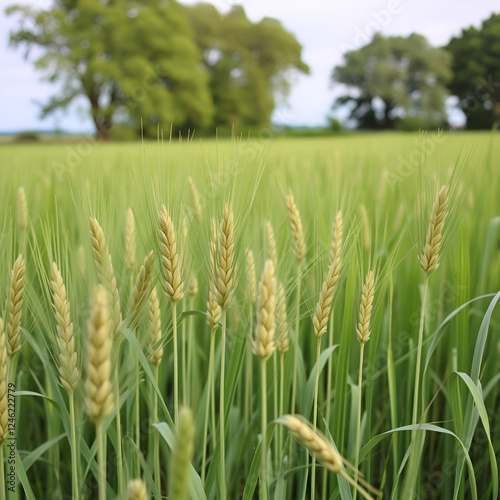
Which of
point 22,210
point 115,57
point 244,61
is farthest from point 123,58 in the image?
point 22,210

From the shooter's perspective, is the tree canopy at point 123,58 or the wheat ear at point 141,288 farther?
the tree canopy at point 123,58

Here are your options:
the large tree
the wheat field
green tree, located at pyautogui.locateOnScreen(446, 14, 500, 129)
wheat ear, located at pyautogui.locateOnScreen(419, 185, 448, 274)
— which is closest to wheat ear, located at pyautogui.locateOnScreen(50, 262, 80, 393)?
the wheat field

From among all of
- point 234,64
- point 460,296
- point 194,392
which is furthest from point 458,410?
point 234,64

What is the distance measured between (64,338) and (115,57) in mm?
19332

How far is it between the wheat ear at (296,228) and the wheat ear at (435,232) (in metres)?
0.21

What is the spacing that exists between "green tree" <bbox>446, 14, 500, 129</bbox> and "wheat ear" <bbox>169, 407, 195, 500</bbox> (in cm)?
1282

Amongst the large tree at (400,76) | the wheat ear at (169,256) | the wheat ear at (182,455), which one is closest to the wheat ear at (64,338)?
the wheat ear at (169,256)

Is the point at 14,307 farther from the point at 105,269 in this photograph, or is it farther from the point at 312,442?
the point at 312,442

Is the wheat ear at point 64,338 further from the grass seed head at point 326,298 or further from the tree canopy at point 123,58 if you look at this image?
the tree canopy at point 123,58

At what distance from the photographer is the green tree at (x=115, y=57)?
1736 centimetres

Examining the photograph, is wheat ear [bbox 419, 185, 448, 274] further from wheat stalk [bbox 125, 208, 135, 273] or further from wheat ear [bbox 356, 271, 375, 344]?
wheat stalk [bbox 125, 208, 135, 273]

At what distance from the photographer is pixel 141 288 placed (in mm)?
607

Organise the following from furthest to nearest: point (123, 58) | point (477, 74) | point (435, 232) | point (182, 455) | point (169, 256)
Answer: point (123, 58)
point (477, 74)
point (435, 232)
point (169, 256)
point (182, 455)

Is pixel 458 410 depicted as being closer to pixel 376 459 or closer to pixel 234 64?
pixel 376 459
